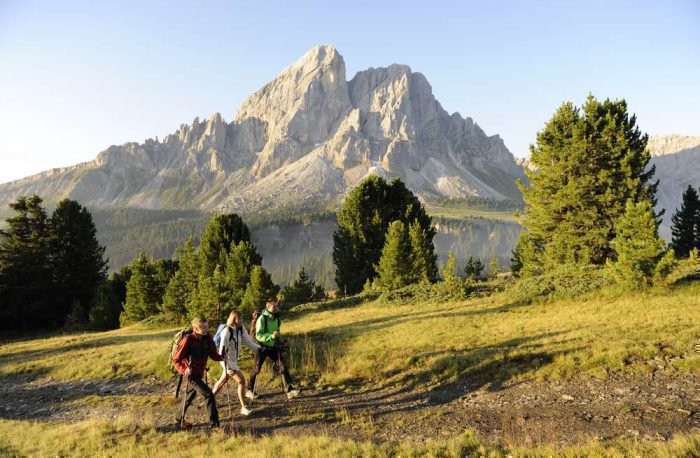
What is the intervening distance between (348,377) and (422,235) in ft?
81.8

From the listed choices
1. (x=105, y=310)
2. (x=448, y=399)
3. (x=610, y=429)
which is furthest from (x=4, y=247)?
(x=610, y=429)

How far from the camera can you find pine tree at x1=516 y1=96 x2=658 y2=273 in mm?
25922

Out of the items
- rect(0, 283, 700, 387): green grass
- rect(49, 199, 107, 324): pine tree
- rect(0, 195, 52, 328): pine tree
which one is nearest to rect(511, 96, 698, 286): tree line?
rect(0, 283, 700, 387): green grass

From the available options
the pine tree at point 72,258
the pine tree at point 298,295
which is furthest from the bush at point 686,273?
the pine tree at point 72,258

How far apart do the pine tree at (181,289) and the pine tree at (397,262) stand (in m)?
17.9

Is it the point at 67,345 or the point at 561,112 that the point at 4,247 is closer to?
the point at 67,345

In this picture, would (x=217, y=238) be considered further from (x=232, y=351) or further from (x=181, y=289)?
(x=232, y=351)

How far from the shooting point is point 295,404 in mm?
11008

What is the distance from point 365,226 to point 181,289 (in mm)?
20740

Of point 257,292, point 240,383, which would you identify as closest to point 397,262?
point 257,292

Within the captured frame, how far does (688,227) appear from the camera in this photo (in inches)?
1704

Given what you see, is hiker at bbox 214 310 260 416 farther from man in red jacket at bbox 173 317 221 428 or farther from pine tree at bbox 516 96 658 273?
pine tree at bbox 516 96 658 273

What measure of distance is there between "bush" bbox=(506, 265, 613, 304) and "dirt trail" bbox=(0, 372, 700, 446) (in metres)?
11.8

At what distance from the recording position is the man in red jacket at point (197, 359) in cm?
884
